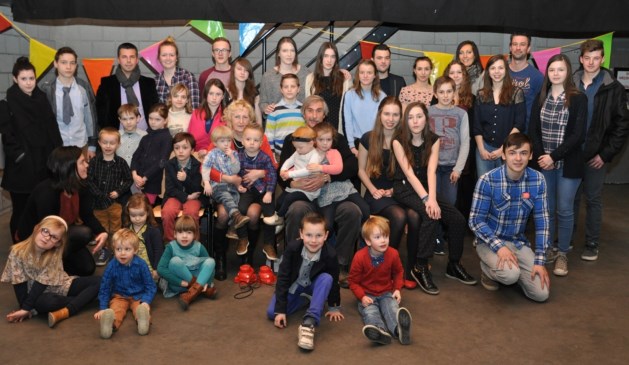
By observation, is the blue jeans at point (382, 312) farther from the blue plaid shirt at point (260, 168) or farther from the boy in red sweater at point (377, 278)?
the blue plaid shirt at point (260, 168)

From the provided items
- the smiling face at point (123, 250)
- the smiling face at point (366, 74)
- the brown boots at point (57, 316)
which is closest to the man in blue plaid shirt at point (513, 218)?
the smiling face at point (366, 74)

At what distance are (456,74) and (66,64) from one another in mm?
3126

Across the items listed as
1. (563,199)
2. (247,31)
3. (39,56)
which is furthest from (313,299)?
(39,56)

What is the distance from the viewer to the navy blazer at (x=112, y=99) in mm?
5340

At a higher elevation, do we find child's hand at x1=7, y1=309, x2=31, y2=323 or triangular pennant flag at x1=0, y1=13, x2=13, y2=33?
triangular pennant flag at x1=0, y1=13, x2=13, y2=33

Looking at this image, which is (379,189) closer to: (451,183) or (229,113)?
(451,183)

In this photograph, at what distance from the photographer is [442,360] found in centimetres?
330

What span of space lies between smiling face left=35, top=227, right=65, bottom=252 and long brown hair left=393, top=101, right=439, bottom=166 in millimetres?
2247

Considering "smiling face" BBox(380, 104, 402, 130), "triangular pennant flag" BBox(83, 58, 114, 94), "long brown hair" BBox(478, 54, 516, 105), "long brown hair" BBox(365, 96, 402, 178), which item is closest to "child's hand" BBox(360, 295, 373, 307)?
"long brown hair" BBox(365, 96, 402, 178)

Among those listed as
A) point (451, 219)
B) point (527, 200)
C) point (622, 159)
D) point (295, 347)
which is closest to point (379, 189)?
point (451, 219)

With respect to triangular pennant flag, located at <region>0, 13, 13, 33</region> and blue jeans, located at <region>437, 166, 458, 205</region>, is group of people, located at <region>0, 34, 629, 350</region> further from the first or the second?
triangular pennant flag, located at <region>0, 13, 13, 33</region>

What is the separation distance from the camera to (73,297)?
12.7ft

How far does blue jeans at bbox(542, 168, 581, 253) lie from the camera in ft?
15.5

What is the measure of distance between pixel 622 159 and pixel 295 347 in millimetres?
6512
